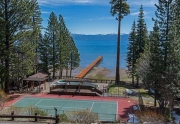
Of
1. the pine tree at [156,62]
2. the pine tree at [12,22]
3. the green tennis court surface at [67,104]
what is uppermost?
the pine tree at [12,22]

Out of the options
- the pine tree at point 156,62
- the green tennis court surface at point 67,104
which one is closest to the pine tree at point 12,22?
the green tennis court surface at point 67,104

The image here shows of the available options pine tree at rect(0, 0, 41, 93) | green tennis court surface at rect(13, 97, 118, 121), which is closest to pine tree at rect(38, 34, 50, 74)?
pine tree at rect(0, 0, 41, 93)

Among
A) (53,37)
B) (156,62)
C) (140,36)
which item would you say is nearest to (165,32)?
(156,62)

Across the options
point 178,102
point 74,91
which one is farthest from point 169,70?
point 74,91

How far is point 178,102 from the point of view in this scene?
85.5 ft

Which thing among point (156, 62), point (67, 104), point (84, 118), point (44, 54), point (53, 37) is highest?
point (53, 37)

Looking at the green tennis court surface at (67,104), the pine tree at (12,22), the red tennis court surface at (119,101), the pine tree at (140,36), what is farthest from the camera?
the pine tree at (140,36)

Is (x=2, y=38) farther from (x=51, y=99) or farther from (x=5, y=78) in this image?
(x=51, y=99)

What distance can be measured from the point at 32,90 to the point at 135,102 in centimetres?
1461

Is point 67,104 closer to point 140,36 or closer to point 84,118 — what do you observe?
point 84,118

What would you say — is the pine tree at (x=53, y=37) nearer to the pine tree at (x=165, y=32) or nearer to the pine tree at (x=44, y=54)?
the pine tree at (x=44, y=54)

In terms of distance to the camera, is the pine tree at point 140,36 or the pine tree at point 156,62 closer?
the pine tree at point 156,62

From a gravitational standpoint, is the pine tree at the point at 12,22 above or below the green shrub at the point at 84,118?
above

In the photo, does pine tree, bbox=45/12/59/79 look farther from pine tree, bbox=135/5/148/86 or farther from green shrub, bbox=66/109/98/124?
green shrub, bbox=66/109/98/124
